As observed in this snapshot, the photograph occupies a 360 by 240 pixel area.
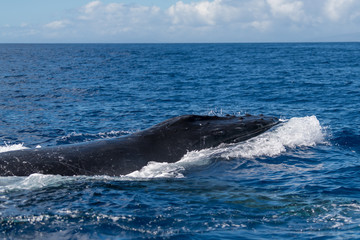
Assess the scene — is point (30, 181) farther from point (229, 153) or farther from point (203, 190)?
point (229, 153)

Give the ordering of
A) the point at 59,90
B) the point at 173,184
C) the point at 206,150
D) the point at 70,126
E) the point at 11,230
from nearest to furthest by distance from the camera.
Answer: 1. the point at 11,230
2. the point at 173,184
3. the point at 206,150
4. the point at 70,126
5. the point at 59,90

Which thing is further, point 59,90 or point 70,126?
point 59,90

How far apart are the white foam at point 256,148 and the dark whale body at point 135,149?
18 centimetres

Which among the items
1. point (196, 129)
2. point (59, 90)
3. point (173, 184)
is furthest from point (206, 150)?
point (59, 90)

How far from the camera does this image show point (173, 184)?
10016mm

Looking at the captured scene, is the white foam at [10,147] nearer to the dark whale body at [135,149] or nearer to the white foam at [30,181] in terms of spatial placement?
the dark whale body at [135,149]

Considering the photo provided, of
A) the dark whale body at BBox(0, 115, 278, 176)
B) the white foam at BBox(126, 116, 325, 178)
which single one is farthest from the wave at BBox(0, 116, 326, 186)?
the dark whale body at BBox(0, 115, 278, 176)

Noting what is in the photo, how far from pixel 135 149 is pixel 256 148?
159 inches

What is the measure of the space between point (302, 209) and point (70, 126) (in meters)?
13.1

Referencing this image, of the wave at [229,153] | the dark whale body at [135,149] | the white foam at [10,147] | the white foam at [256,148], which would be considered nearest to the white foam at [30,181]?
the wave at [229,153]

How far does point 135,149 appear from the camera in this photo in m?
10.9

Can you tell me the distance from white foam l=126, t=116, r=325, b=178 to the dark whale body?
181 mm

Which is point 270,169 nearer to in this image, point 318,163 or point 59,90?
point 318,163

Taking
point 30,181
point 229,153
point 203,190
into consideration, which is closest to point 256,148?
point 229,153
